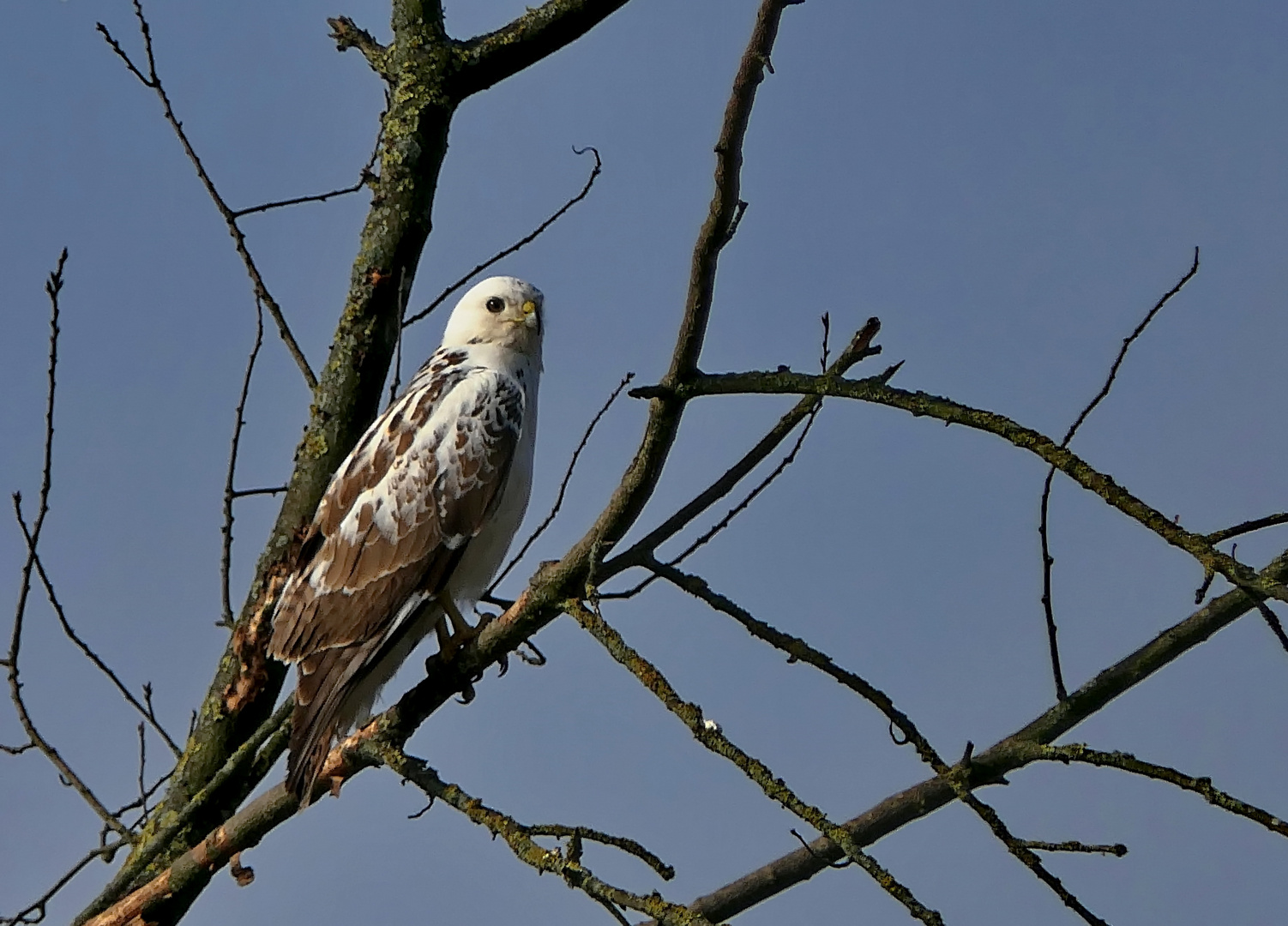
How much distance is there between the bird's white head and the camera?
5.88 m

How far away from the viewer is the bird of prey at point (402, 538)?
4.74 meters

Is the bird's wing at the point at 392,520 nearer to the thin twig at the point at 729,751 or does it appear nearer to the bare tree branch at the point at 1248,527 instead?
the thin twig at the point at 729,751

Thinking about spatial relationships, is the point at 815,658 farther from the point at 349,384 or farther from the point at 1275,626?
the point at 349,384

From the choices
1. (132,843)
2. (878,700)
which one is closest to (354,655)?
(132,843)

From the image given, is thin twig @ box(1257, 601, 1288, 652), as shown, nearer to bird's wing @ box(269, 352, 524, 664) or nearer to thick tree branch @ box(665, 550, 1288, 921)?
thick tree branch @ box(665, 550, 1288, 921)

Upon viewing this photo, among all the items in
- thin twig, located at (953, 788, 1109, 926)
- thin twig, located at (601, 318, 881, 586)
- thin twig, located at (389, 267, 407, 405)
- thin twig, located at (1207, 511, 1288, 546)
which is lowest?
thin twig, located at (953, 788, 1109, 926)

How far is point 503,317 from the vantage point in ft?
19.4

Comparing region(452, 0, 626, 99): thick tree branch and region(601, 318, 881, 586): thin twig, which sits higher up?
region(452, 0, 626, 99): thick tree branch

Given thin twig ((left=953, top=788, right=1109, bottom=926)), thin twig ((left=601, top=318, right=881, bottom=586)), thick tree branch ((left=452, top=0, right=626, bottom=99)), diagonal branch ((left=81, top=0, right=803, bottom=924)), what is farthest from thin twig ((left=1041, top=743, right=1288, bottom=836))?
thick tree branch ((left=452, top=0, right=626, bottom=99))

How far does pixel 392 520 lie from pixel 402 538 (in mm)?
75

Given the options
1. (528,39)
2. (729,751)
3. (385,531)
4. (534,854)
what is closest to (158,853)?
(385,531)

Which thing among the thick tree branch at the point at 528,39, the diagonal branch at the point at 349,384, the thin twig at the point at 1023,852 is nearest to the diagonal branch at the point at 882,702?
the thin twig at the point at 1023,852

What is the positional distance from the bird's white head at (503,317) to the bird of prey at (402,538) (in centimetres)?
52

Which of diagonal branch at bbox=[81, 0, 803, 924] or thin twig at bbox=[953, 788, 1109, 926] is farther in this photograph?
diagonal branch at bbox=[81, 0, 803, 924]
